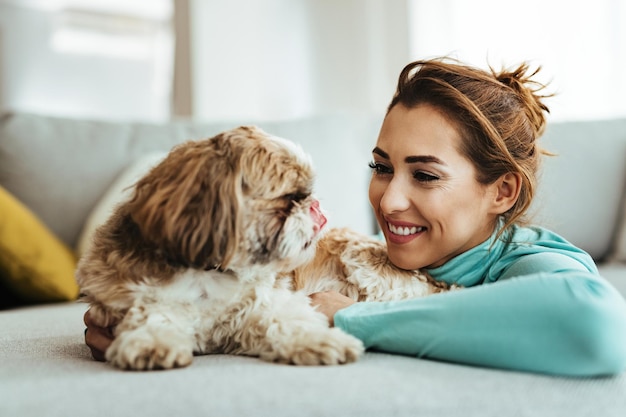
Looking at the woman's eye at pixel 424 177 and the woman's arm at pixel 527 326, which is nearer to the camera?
the woman's arm at pixel 527 326

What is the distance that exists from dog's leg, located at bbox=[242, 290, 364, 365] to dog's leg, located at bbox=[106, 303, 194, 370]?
0.19 metres

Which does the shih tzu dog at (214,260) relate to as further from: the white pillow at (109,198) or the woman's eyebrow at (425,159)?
the white pillow at (109,198)

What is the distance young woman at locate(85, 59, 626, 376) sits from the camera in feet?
5.03

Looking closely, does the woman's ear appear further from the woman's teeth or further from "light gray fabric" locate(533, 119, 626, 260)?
"light gray fabric" locate(533, 119, 626, 260)

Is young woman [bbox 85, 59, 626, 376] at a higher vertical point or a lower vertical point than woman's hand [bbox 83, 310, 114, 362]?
higher

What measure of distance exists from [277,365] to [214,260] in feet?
0.93

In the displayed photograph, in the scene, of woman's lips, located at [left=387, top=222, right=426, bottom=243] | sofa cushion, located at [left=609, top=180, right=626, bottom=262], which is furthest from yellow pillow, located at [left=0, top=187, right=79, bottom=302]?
sofa cushion, located at [left=609, top=180, right=626, bottom=262]

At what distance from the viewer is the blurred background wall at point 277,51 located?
13.5 ft

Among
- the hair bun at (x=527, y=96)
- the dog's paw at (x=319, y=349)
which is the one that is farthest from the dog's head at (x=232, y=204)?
the hair bun at (x=527, y=96)

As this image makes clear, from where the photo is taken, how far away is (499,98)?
2072 mm

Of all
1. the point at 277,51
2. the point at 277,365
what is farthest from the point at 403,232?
the point at 277,51

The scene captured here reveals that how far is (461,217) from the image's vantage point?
2.03m

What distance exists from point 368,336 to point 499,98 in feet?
2.94

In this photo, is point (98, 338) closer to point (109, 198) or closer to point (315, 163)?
point (109, 198)
